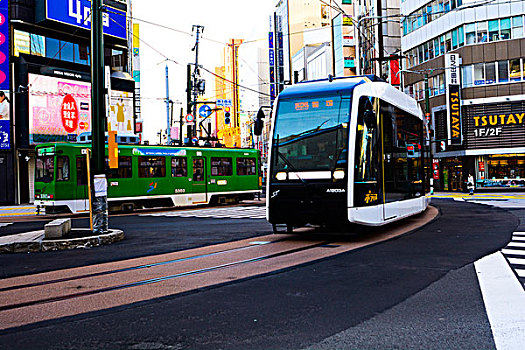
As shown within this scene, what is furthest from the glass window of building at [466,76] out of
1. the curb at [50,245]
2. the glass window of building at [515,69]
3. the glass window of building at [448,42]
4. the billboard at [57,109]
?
the curb at [50,245]

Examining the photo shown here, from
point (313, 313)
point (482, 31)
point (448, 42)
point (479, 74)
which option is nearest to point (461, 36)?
point (482, 31)

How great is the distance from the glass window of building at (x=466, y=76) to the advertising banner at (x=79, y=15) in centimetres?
2624

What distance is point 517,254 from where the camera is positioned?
32.4 feet

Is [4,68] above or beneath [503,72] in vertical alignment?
beneath

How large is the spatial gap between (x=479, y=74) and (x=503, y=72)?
66.8 inches

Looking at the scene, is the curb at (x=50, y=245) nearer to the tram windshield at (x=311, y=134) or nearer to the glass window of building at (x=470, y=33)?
the tram windshield at (x=311, y=134)

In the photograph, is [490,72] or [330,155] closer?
[330,155]

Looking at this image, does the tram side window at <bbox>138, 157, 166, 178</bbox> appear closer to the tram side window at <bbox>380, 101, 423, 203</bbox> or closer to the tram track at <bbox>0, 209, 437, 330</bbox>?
the tram side window at <bbox>380, 101, 423, 203</bbox>

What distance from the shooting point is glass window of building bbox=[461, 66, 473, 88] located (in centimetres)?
4216

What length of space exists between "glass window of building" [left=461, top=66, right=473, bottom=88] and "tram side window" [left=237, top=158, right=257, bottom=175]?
816 inches

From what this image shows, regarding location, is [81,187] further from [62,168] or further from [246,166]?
[246,166]

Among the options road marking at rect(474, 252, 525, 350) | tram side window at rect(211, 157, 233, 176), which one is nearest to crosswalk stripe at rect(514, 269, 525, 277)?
road marking at rect(474, 252, 525, 350)

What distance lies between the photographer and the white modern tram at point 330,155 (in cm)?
1143

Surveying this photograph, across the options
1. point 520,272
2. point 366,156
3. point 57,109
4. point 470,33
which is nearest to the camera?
point 520,272
